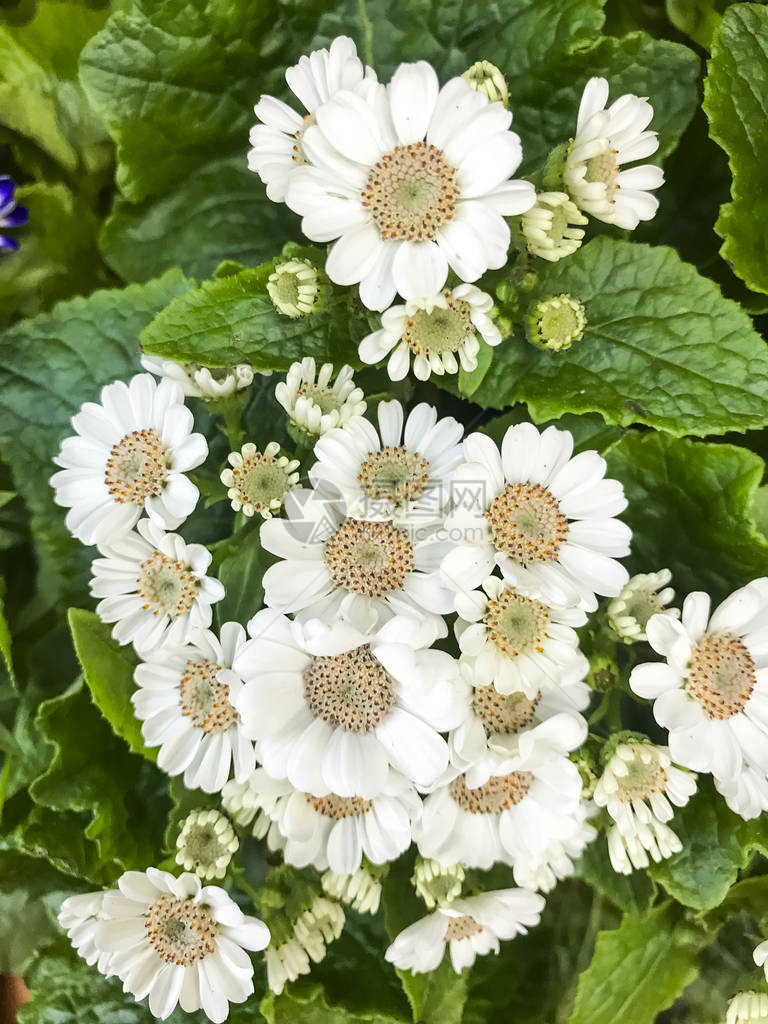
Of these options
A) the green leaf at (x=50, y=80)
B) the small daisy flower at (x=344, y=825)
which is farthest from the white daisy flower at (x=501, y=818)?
the green leaf at (x=50, y=80)

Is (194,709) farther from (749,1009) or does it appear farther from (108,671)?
(749,1009)

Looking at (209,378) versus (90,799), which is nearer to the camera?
(209,378)

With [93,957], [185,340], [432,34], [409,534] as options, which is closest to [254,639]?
[409,534]

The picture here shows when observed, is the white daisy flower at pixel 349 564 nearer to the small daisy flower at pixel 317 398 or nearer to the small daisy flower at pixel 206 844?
the small daisy flower at pixel 317 398

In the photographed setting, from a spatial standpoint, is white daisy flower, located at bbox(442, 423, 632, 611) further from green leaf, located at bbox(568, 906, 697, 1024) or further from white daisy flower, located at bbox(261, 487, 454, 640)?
green leaf, located at bbox(568, 906, 697, 1024)

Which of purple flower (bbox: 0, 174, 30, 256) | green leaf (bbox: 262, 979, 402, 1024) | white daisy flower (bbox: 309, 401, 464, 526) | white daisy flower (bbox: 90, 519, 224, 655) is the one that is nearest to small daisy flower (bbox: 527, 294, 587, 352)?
white daisy flower (bbox: 309, 401, 464, 526)

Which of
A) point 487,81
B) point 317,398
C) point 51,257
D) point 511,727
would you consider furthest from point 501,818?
point 51,257
